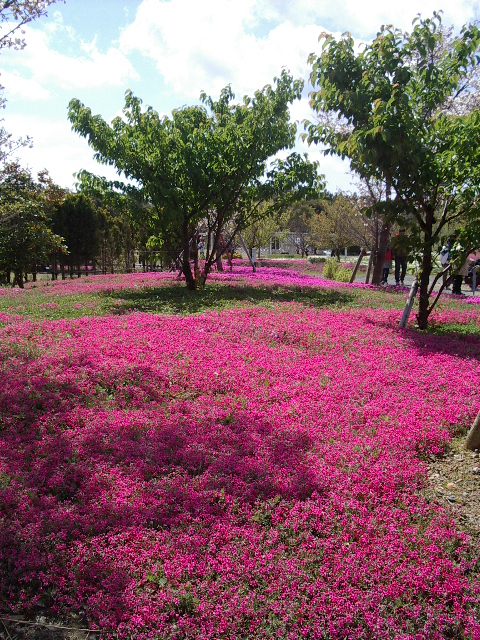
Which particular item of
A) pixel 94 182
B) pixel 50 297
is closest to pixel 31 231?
pixel 94 182

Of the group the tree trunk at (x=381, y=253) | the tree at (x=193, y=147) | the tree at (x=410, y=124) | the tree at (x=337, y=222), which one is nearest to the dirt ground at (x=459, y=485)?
the tree at (x=410, y=124)

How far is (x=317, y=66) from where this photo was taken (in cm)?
882

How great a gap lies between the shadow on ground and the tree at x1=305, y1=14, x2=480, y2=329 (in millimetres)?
4105

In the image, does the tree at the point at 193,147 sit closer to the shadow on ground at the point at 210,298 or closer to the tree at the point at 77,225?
the shadow on ground at the point at 210,298

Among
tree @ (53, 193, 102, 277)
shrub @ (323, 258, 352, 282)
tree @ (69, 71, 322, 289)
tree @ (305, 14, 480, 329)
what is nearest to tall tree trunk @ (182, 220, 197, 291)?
tree @ (69, 71, 322, 289)

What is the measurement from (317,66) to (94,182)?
9041 millimetres

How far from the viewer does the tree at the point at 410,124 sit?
785cm

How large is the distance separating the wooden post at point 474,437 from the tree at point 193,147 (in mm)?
10638

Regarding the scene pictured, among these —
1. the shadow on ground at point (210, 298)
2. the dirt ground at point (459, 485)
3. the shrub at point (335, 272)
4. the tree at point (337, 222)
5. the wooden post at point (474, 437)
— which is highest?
the tree at point (337, 222)

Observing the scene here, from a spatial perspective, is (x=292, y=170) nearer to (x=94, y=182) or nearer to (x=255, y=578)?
(x=94, y=182)

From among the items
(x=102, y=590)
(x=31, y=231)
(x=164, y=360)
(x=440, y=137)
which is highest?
(x=440, y=137)

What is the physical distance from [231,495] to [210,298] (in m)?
9.77

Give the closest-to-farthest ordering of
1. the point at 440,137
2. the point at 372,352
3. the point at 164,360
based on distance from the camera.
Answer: the point at 164,360, the point at 372,352, the point at 440,137

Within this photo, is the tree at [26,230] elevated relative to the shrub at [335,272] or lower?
elevated
